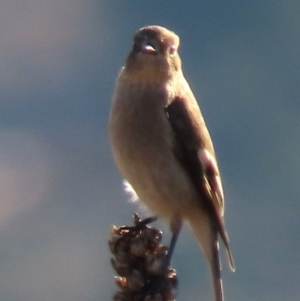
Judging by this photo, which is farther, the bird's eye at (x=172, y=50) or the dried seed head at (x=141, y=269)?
the bird's eye at (x=172, y=50)

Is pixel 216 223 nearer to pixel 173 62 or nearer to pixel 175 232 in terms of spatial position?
pixel 175 232

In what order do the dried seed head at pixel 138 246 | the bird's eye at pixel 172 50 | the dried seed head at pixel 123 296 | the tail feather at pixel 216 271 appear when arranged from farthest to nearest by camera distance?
the bird's eye at pixel 172 50, the tail feather at pixel 216 271, the dried seed head at pixel 138 246, the dried seed head at pixel 123 296

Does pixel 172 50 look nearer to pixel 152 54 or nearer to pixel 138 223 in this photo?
pixel 152 54

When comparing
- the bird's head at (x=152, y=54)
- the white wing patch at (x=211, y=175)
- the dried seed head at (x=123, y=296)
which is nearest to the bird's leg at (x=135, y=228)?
the dried seed head at (x=123, y=296)

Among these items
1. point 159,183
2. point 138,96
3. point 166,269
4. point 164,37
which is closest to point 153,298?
point 166,269

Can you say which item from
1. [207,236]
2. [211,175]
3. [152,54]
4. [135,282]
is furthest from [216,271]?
[135,282]

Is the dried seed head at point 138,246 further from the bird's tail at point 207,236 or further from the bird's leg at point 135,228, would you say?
the bird's tail at point 207,236

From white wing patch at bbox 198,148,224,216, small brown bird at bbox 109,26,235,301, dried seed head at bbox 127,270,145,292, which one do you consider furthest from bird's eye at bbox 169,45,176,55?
dried seed head at bbox 127,270,145,292

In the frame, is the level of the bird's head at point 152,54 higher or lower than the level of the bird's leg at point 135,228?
higher
